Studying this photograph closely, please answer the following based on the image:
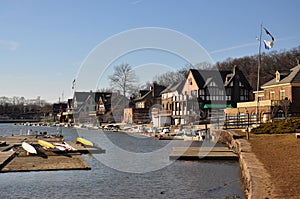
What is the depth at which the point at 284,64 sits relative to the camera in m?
101

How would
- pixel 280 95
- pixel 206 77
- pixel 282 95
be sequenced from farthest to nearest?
pixel 206 77, pixel 280 95, pixel 282 95

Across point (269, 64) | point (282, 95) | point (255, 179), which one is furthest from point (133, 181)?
point (269, 64)

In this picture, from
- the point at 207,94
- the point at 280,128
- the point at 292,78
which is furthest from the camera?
the point at 207,94

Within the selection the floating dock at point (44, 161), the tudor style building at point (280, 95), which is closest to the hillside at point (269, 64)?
the tudor style building at point (280, 95)

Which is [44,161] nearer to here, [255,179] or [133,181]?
[133,181]

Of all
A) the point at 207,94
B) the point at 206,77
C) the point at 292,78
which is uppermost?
the point at 206,77

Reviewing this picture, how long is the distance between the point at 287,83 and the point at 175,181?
36.2m

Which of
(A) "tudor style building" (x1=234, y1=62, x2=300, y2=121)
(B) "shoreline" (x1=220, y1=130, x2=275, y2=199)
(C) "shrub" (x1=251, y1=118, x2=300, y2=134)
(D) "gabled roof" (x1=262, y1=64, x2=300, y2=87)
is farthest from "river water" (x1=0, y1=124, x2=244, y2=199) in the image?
(D) "gabled roof" (x1=262, y1=64, x2=300, y2=87)

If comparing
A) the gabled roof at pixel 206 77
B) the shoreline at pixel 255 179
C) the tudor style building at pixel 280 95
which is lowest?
the shoreline at pixel 255 179

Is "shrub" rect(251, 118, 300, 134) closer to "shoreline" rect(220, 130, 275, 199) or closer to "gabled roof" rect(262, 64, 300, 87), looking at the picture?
"shoreline" rect(220, 130, 275, 199)

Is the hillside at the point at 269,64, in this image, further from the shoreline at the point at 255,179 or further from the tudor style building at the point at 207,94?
the shoreline at the point at 255,179

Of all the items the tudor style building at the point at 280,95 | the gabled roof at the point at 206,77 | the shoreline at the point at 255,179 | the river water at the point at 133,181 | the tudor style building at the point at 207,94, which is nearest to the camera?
the shoreline at the point at 255,179

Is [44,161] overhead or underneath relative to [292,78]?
underneath

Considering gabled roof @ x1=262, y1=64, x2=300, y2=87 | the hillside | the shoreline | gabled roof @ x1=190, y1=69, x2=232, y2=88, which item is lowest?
the shoreline
